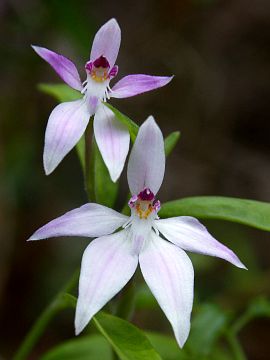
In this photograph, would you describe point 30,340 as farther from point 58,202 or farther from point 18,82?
point 18,82

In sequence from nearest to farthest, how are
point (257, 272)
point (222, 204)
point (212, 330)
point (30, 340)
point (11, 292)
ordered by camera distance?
point (222, 204), point (30, 340), point (212, 330), point (257, 272), point (11, 292)

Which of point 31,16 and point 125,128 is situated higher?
point 31,16

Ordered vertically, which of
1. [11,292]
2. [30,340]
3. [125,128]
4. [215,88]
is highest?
[215,88]

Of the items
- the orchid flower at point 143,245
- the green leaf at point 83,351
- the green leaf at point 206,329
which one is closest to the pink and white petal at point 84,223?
the orchid flower at point 143,245

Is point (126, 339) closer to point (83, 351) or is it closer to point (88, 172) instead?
point (88, 172)

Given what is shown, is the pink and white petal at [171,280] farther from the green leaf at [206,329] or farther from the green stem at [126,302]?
the green leaf at [206,329]

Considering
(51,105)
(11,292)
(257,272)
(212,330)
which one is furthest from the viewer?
(51,105)

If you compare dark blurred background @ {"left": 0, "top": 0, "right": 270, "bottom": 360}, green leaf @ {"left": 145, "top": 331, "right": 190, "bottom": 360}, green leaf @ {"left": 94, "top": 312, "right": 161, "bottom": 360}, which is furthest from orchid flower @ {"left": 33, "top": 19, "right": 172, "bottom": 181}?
dark blurred background @ {"left": 0, "top": 0, "right": 270, "bottom": 360}

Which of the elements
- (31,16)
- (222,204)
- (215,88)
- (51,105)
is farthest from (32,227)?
(222,204)
